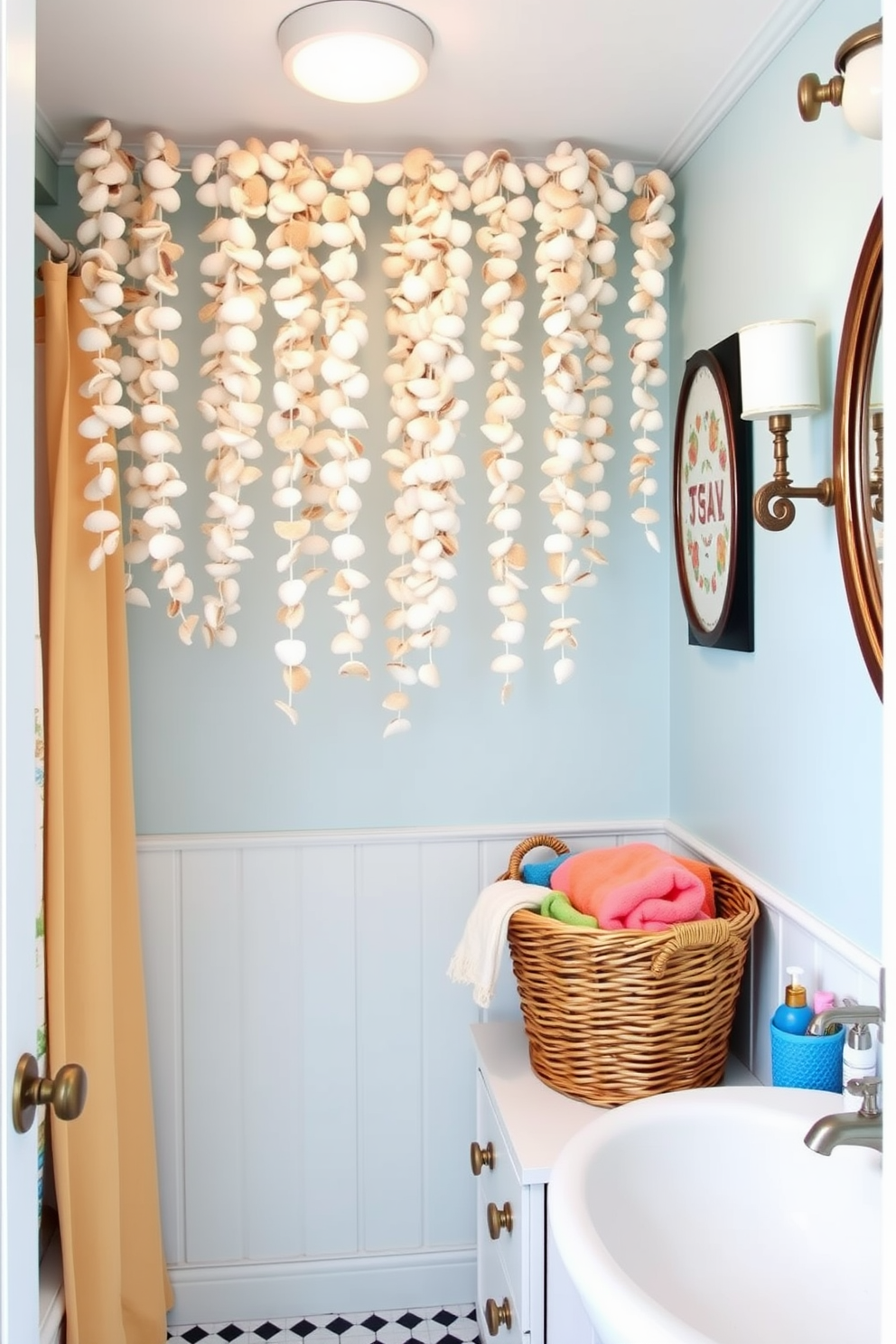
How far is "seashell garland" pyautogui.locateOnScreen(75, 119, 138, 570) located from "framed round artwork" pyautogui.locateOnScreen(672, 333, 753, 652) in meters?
0.97

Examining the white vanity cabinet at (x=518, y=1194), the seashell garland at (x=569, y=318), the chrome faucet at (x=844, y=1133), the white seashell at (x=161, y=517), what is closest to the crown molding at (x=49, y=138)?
the white seashell at (x=161, y=517)

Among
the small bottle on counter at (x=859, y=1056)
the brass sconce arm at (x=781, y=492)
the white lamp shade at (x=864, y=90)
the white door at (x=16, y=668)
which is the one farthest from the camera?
the brass sconce arm at (x=781, y=492)

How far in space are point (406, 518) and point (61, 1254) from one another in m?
1.34

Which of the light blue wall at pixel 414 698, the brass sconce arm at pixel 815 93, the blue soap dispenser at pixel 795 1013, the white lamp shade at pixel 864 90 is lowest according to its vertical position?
the blue soap dispenser at pixel 795 1013

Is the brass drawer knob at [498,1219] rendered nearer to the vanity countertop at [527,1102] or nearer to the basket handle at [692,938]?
the vanity countertop at [527,1102]

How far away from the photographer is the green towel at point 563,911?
179 cm

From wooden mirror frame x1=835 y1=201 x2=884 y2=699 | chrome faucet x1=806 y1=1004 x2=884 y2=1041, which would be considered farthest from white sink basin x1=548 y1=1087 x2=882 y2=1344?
wooden mirror frame x1=835 y1=201 x2=884 y2=699

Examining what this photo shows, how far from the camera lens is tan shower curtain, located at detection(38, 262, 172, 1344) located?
71.4 inches

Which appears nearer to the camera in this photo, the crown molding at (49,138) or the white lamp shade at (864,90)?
the white lamp shade at (864,90)

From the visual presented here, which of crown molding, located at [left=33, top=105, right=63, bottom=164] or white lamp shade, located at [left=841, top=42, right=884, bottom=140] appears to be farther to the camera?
crown molding, located at [left=33, top=105, right=63, bottom=164]

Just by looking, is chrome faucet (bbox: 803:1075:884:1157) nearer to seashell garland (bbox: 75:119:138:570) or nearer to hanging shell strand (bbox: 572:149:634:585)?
hanging shell strand (bbox: 572:149:634:585)

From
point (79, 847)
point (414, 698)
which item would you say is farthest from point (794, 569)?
point (79, 847)

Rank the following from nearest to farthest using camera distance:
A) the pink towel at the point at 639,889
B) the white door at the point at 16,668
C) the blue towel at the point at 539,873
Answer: the white door at the point at 16,668 < the pink towel at the point at 639,889 < the blue towel at the point at 539,873

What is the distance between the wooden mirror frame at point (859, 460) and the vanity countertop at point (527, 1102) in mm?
800
